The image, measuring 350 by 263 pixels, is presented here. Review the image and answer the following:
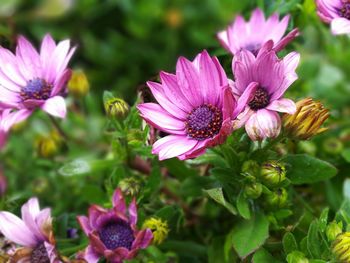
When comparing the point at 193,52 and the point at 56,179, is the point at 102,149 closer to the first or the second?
the point at 56,179

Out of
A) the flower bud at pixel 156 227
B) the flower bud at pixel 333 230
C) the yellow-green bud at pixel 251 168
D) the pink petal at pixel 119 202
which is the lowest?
the flower bud at pixel 156 227

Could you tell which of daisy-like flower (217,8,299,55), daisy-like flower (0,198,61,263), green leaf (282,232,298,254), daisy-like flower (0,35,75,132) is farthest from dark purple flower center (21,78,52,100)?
green leaf (282,232,298,254)

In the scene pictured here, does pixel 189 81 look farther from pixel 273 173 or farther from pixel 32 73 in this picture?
pixel 32 73

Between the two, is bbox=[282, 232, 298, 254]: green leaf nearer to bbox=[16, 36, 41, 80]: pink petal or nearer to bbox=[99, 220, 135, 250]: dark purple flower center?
bbox=[99, 220, 135, 250]: dark purple flower center

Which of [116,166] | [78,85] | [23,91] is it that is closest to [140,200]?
[116,166]

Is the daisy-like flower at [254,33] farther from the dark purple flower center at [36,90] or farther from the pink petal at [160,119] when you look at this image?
the dark purple flower center at [36,90]

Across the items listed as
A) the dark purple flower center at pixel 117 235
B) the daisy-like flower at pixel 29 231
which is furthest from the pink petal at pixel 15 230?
the dark purple flower center at pixel 117 235

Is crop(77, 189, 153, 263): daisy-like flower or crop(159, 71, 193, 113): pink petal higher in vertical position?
crop(159, 71, 193, 113): pink petal
